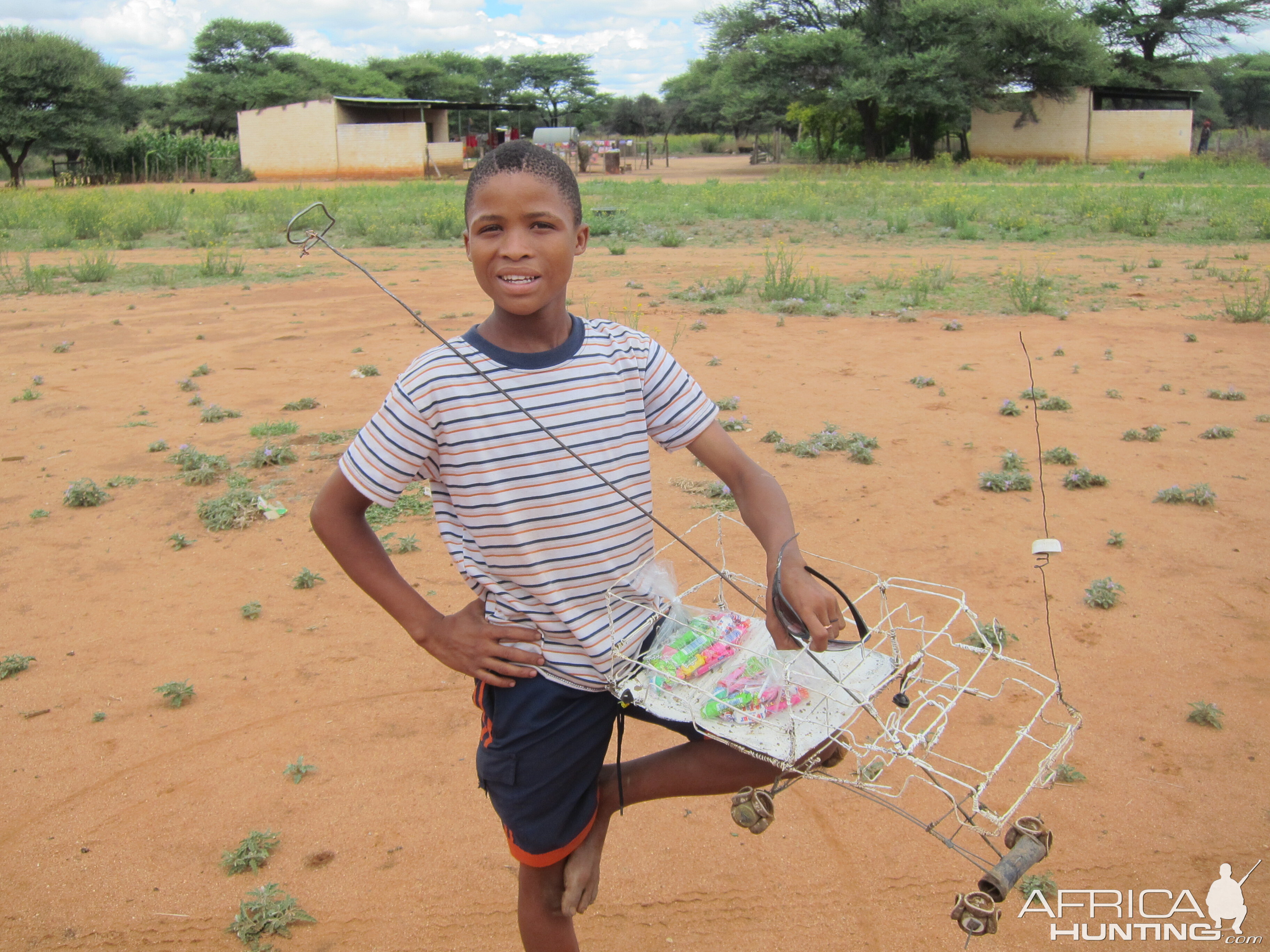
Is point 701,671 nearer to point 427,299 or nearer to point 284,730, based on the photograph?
point 284,730

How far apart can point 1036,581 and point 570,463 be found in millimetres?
2891

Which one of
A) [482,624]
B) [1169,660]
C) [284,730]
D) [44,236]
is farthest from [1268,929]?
[44,236]

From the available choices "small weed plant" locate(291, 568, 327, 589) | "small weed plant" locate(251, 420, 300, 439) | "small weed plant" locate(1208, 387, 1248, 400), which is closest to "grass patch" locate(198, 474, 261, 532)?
"small weed plant" locate(291, 568, 327, 589)

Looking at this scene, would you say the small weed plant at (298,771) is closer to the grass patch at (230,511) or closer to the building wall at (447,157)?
the grass patch at (230,511)

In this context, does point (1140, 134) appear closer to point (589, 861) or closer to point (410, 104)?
point (410, 104)

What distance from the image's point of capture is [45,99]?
3161 cm

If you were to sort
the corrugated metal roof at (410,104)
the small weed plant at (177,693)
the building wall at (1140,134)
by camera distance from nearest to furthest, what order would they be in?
the small weed plant at (177,693) < the building wall at (1140,134) < the corrugated metal roof at (410,104)

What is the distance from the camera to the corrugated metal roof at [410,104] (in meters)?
31.8

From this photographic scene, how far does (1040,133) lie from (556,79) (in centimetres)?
3505

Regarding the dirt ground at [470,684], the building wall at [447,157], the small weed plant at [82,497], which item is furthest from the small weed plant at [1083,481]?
the building wall at [447,157]

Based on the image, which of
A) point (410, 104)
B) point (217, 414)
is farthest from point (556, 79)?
point (217, 414)

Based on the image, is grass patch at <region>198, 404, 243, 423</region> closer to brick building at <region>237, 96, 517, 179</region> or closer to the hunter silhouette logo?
the hunter silhouette logo

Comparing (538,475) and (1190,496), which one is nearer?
(538,475)

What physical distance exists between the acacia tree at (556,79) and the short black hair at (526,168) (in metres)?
59.5
